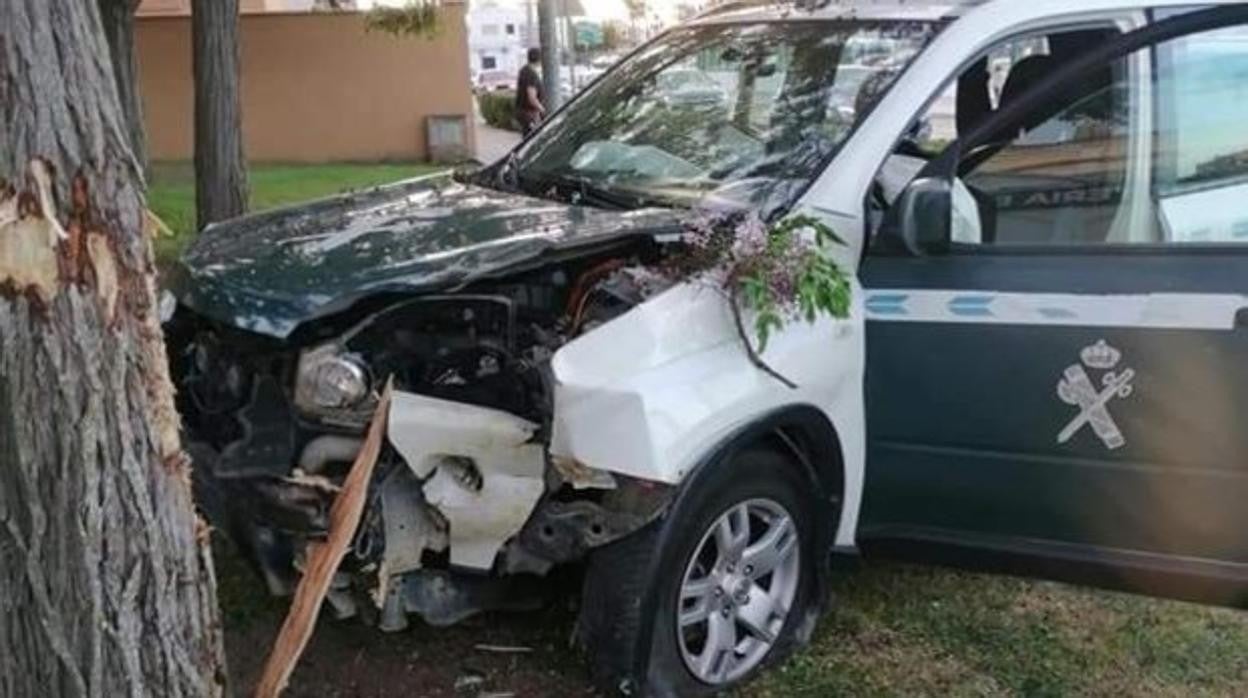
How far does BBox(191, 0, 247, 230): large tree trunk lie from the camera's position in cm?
956

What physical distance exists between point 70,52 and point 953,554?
8.42ft

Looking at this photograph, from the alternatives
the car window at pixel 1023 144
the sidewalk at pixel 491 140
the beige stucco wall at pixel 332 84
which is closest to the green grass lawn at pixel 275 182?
the beige stucco wall at pixel 332 84

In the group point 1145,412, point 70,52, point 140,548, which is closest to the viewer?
point 70,52

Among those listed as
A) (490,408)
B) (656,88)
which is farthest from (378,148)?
(490,408)

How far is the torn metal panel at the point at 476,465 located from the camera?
3.33 metres

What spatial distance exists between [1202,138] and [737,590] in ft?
5.77

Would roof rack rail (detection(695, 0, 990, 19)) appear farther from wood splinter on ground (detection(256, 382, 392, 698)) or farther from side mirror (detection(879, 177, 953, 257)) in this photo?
wood splinter on ground (detection(256, 382, 392, 698))

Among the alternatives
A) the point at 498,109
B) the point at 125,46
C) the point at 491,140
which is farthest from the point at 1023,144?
the point at 498,109

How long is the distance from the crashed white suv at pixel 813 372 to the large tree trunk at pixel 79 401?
87 cm

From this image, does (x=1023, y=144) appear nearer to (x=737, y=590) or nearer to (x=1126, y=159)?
(x=1126, y=159)

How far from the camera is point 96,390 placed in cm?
232

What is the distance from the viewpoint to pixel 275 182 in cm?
1608

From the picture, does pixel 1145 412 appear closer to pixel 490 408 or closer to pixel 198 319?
pixel 490 408

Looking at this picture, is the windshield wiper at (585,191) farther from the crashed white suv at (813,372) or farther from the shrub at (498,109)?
the shrub at (498,109)
